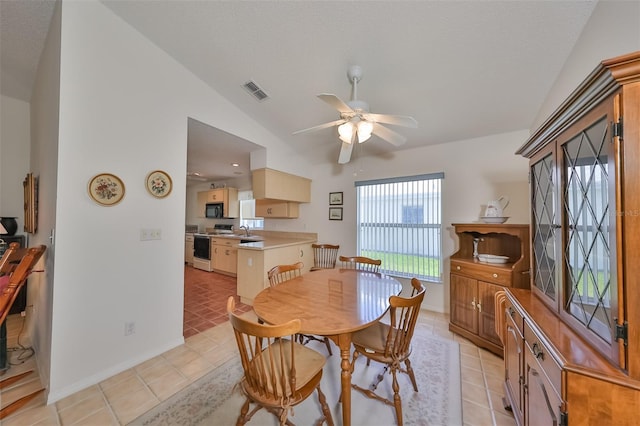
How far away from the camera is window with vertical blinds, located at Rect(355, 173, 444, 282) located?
3.19m

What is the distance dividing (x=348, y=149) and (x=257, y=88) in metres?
1.34

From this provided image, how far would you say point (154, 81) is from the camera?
221 centimetres

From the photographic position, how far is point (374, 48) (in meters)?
1.87

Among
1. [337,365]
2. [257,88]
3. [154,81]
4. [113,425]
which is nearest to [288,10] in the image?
[257,88]

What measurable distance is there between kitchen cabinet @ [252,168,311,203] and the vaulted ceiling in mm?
1133

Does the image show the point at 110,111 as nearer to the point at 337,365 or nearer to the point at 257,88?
the point at 257,88

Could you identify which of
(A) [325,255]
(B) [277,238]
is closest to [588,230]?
(A) [325,255]

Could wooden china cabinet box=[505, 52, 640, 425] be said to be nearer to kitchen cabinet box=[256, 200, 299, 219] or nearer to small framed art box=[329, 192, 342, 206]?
small framed art box=[329, 192, 342, 206]

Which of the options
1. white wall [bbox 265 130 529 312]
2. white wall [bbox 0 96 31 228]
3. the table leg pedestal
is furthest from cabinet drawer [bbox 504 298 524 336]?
white wall [bbox 0 96 31 228]

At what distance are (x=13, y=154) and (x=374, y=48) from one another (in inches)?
192

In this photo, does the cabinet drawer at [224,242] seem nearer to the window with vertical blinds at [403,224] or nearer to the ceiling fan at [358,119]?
the window with vertical blinds at [403,224]

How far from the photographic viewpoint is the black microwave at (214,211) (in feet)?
19.0

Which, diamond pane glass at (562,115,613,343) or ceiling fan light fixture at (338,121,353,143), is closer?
diamond pane glass at (562,115,613,343)

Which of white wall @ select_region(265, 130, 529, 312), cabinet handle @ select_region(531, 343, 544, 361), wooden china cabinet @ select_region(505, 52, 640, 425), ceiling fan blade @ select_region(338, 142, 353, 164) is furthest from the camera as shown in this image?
white wall @ select_region(265, 130, 529, 312)
